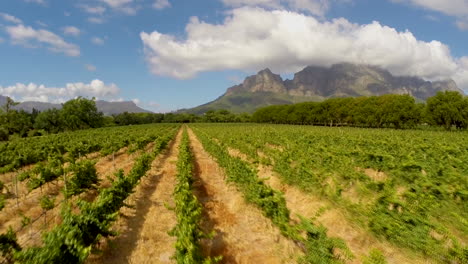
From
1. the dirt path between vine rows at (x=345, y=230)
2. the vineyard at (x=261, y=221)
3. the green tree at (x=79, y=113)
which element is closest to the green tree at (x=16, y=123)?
the green tree at (x=79, y=113)

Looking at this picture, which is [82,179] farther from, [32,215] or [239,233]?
[239,233]

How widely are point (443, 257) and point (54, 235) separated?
8.47 m

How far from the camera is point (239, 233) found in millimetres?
8320

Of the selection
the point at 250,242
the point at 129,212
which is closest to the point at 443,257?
the point at 250,242

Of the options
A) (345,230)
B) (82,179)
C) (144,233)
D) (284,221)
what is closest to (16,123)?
(82,179)

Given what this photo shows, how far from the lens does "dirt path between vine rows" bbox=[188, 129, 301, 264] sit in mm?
6952

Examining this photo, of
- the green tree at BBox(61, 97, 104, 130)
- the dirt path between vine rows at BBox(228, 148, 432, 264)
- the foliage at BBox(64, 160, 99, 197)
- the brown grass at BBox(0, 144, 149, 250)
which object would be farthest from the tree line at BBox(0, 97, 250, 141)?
the dirt path between vine rows at BBox(228, 148, 432, 264)

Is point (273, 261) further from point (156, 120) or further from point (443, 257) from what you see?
point (156, 120)

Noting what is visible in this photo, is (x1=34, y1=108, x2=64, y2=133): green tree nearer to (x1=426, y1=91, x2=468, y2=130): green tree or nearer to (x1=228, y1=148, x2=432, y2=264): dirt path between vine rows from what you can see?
(x1=228, y1=148, x2=432, y2=264): dirt path between vine rows

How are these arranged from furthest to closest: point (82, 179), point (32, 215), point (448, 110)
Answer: point (448, 110)
point (82, 179)
point (32, 215)

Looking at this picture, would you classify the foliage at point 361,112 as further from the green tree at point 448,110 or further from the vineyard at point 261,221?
the vineyard at point 261,221

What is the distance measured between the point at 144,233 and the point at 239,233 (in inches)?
122

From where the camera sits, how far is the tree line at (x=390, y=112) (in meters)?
55.4

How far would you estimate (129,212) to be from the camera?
1009 cm
